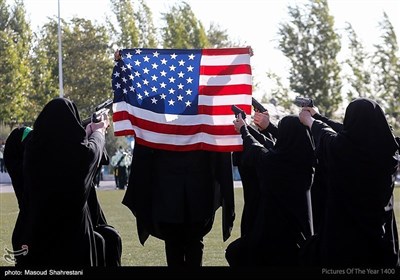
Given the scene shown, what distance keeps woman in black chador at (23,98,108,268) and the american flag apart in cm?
217

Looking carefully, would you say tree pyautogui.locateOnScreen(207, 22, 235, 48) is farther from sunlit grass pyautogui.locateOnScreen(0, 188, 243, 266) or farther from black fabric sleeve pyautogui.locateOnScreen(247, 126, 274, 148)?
black fabric sleeve pyautogui.locateOnScreen(247, 126, 274, 148)

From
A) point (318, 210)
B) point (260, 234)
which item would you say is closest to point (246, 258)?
point (260, 234)

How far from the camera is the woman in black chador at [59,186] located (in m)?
8.16

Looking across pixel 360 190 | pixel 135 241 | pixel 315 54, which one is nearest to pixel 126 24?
pixel 315 54

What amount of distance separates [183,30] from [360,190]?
50286 mm

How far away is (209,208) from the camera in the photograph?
33.4ft

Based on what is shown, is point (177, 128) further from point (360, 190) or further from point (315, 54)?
point (315, 54)

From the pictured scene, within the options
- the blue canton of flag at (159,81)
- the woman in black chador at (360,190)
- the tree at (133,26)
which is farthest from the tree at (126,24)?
the woman in black chador at (360,190)

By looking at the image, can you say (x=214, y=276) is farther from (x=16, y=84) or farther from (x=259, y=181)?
(x=16, y=84)

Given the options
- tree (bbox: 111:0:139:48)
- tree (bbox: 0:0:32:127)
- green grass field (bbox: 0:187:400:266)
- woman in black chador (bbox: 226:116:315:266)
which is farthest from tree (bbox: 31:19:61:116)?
woman in black chador (bbox: 226:116:315:266)

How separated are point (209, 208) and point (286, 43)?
44.7 metres

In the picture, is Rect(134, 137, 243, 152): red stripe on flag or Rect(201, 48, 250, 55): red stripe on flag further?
Rect(201, 48, 250, 55): red stripe on flag

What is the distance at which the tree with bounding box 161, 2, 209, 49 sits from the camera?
189ft

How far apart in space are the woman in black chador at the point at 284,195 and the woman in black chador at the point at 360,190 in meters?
0.48
